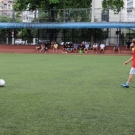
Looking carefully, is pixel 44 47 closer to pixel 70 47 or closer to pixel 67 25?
pixel 70 47

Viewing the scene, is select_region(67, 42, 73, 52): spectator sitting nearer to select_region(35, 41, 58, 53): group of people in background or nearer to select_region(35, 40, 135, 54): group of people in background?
select_region(35, 40, 135, 54): group of people in background

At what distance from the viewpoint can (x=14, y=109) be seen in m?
7.50

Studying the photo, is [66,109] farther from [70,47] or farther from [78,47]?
[78,47]

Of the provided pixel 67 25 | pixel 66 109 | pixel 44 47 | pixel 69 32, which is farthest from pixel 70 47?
pixel 66 109

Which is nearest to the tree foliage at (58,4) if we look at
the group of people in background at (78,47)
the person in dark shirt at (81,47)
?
the group of people in background at (78,47)

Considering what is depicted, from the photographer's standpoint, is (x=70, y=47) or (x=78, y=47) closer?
(x=70, y=47)

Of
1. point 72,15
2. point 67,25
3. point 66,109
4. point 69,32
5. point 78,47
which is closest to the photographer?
point 66,109

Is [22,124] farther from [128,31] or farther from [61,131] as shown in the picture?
[128,31]

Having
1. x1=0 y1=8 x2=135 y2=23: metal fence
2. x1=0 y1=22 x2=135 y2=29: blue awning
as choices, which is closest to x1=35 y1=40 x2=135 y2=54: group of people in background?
x1=0 y1=22 x2=135 y2=29: blue awning

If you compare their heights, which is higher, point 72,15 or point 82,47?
point 72,15

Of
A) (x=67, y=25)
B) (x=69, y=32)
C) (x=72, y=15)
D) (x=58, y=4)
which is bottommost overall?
(x=69, y=32)

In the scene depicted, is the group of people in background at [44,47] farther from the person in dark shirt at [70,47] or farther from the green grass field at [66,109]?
the green grass field at [66,109]

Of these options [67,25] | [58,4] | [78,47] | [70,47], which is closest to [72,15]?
[67,25]

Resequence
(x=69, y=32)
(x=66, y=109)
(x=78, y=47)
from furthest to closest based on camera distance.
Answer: (x=69, y=32)
(x=78, y=47)
(x=66, y=109)
